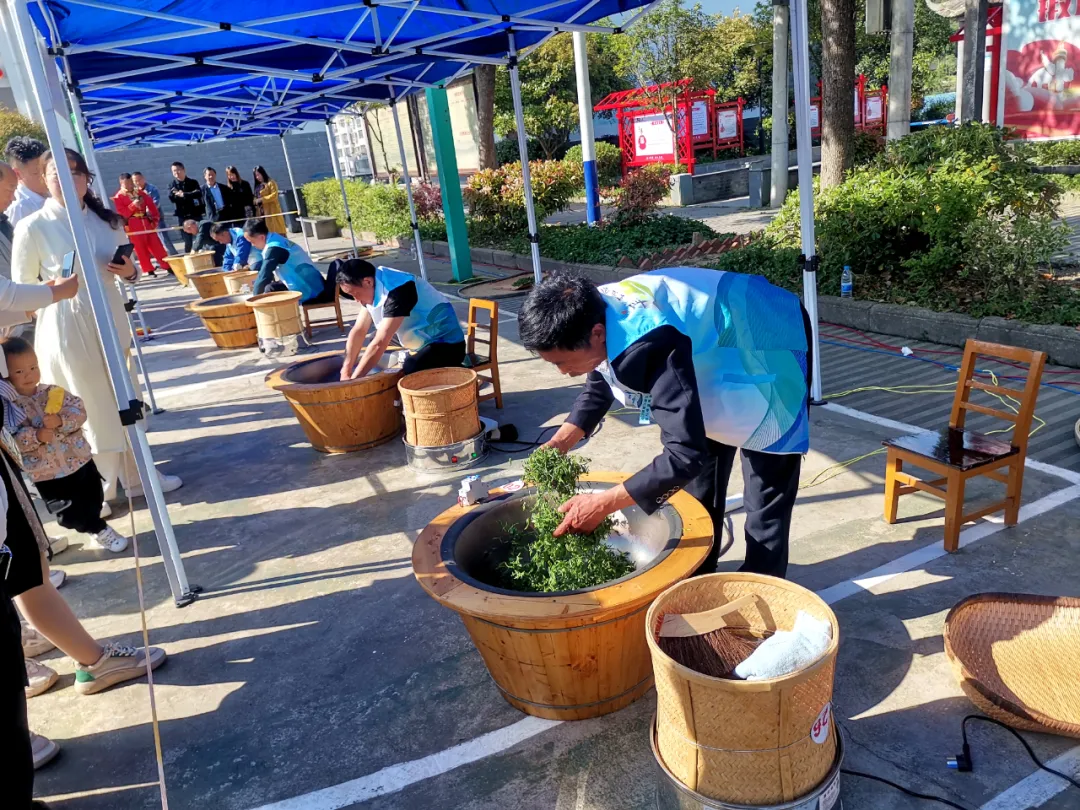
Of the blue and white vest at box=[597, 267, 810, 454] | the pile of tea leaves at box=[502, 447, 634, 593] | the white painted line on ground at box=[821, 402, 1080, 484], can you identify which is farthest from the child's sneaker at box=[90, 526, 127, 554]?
the white painted line on ground at box=[821, 402, 1080, 484]

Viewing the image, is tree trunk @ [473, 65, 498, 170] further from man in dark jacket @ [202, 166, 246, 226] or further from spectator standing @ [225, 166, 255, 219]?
man in dark jacket @ [202, 166, 246, 226]

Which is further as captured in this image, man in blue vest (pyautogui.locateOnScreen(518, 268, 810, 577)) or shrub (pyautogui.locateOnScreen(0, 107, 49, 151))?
shrub (pyautogui.locateOnScreen(0, 107, 49, 151))

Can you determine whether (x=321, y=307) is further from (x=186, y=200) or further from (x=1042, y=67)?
(x=1042, y=67)

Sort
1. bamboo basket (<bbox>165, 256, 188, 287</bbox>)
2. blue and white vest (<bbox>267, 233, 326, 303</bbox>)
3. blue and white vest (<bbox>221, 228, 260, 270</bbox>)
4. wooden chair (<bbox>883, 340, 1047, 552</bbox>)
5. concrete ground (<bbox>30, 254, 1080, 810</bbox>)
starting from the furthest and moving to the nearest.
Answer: bamboo basket (<bbox>165, 256, 188, 287</bbox>) < blue and white vest (<bbox>221, 228, 260, 270</bbox>) < blue and white vest (<bbox>267, 233, 326, 303</bbox>) < wooden chair (<bbox>883, 340, 1047, 552</bbox>) < concrete ground (<bbox>30, 254, 1080, 810</bbox>)

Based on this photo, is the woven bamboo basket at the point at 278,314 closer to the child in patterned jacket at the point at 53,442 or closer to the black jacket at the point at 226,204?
the child in patterned jacket at the point at 53,442

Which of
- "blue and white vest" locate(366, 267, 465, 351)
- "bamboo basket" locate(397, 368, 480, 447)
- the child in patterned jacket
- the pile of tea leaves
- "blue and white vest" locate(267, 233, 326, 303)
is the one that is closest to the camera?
the pile of tea leaves

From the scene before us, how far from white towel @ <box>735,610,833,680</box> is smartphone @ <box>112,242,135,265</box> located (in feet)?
13.4

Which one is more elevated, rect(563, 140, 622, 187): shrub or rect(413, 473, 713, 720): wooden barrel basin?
rect(563, 140, 622, 187): shrub

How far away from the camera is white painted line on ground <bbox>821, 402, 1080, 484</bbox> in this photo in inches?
160

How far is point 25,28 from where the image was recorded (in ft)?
9.93

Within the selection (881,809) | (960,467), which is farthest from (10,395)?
(960,467)

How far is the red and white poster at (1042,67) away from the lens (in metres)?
13.8

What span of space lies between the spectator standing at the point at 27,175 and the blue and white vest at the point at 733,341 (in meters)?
3.58

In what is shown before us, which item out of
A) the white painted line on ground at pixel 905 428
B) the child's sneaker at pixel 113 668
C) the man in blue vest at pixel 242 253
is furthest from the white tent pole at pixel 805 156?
the man in blue vest at pixel 242 253
